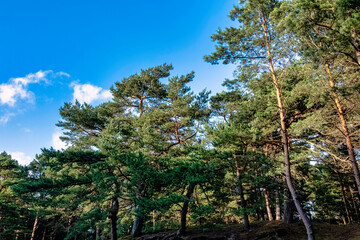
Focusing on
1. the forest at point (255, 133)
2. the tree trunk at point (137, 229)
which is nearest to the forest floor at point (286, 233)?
the forest at point (255, 133)

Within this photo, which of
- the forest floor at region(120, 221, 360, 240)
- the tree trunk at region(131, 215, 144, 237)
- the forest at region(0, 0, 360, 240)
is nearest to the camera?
the forest at region(0, 0, 360, 240)

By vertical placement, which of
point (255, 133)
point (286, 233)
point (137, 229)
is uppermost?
point (255, 133)

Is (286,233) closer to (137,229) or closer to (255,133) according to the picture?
(255,133)

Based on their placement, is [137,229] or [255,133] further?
[137,229]

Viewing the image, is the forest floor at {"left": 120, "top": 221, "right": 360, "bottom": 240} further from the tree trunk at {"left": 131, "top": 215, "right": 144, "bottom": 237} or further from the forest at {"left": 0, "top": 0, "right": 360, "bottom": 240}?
the tree trunk at {"left": 131, "top": 215, "right": 144, "bottom": 237}

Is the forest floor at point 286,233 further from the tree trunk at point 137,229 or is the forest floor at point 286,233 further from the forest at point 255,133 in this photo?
the tree trunk at point 137,229

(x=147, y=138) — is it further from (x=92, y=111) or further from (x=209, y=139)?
(x=92, y=111)

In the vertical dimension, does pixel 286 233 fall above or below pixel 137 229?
above

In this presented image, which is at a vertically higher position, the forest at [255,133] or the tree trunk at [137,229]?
the forest at [255,133]

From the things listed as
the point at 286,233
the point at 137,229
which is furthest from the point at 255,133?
the point at 137,229

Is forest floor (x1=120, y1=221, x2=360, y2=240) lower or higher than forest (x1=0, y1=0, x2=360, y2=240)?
lower

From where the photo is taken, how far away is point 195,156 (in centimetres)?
1057

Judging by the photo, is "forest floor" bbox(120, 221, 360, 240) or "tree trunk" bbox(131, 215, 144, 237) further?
"tree trunk" bbox(131, 215, 144, 237)

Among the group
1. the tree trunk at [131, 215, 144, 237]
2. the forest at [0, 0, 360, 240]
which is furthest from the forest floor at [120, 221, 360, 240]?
the tree trunk at [131, 215, 144, 237]
